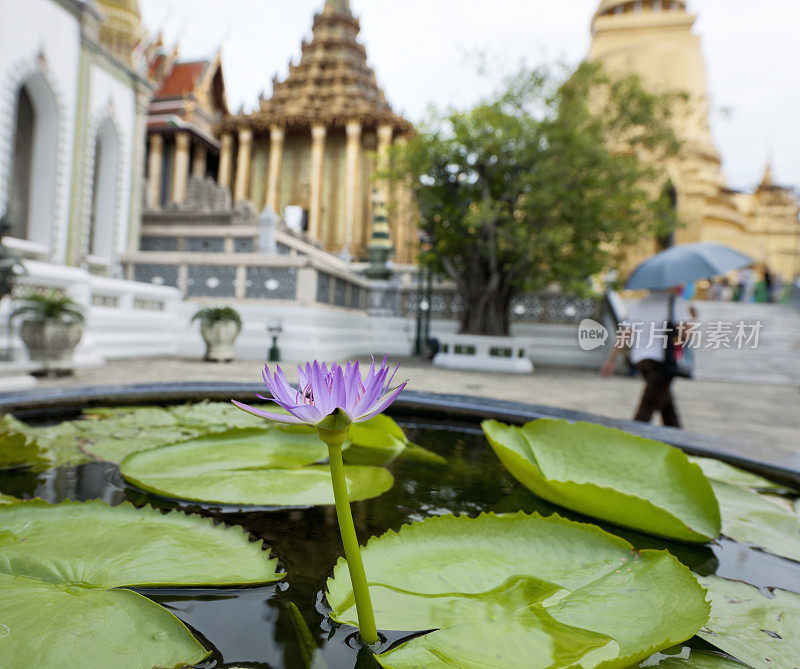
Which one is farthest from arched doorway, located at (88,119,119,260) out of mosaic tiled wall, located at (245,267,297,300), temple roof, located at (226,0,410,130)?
temple roof, located at (226,0,410,130)

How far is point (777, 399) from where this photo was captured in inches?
249

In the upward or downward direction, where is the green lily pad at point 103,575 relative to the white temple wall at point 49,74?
downward

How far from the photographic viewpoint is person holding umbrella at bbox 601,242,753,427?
2656mm

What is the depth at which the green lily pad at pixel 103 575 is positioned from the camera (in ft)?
1.32

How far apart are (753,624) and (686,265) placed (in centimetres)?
249

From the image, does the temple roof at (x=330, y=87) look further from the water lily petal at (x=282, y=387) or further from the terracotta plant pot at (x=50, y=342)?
the water lily petal at (x=282, y=387)

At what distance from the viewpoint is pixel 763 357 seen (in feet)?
30.9

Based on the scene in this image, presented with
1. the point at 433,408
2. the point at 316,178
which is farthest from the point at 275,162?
the point at 433,408

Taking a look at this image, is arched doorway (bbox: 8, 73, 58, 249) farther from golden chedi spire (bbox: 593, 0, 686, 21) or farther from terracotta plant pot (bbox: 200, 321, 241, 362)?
golden chedi spire (bbox: 593, 0, 686, 21)

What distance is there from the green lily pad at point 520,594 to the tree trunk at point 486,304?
8109 mm

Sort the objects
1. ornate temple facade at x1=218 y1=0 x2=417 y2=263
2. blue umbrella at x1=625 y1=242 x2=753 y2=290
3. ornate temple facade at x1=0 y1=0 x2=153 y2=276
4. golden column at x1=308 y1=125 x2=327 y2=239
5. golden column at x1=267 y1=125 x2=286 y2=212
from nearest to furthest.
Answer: blue umbrella at x1=625 y1=242 x2=753 y2=290
ornate temple facade at x1=0 y1=0 x2=153 y2=276
ornate temple facade at x1=218 y1=0 x2=417 y2=263
golden column at x1=308 y1=125 x2=327 y2=239
golden column at x1=267 y1=125 x2=286 y2=212

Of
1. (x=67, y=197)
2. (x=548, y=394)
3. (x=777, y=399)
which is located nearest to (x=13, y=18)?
(x=67, y=197)

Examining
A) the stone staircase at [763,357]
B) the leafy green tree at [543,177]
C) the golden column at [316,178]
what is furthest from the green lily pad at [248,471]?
the golden column at [316,178]

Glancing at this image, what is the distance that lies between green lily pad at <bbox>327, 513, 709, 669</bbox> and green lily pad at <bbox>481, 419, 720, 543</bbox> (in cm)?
10
